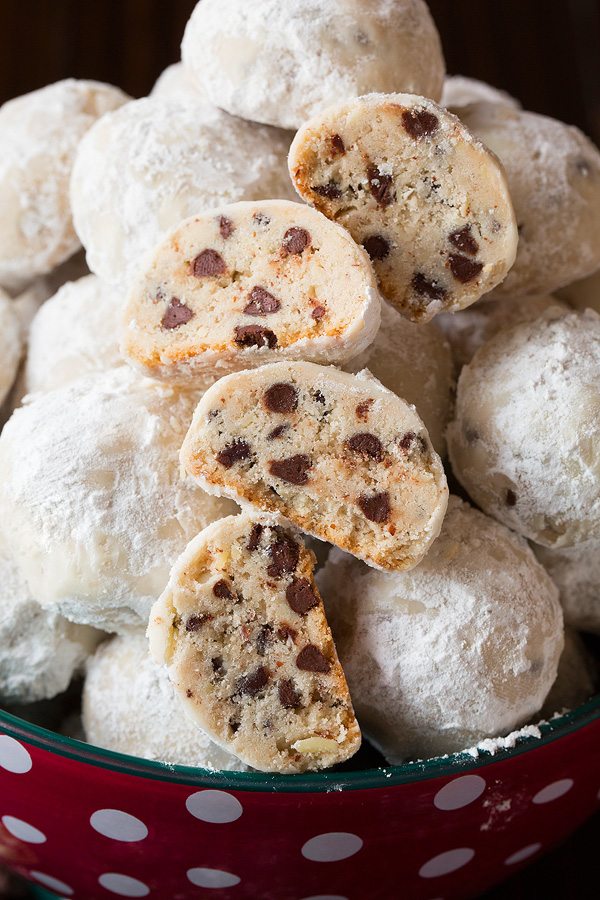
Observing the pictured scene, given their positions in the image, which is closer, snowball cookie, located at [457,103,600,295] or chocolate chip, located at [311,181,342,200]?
chocolate chip, located at [311,181,342,200]

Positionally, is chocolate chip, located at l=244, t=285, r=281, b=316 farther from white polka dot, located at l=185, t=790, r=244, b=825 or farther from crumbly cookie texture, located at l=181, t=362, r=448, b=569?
white polka dot, located at l=185, t=790, r=244, b=825

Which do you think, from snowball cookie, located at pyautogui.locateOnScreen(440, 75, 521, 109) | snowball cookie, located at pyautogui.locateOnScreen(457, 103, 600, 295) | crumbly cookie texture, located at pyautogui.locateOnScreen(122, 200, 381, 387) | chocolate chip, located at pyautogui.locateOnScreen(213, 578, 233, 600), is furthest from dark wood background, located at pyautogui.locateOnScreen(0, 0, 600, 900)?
chocolate chip, located at pyautogui.locateOnScreen(213, 578, 233, 600)

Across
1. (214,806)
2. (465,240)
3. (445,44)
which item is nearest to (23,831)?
(214,806)

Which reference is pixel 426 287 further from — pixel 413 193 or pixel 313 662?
pixel 313 662

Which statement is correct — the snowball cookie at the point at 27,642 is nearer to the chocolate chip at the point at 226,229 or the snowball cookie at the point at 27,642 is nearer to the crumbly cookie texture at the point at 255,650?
the crumbly cookie texture at the point at 255,650

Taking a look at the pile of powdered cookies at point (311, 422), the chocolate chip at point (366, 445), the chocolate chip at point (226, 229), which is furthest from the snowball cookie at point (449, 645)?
the chocolate chip at point (226, 229)

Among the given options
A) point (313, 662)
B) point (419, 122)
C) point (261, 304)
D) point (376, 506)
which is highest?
point (419, 122)

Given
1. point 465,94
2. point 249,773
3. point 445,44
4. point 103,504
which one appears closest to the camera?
point 249,773

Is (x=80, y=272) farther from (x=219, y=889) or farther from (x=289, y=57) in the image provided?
(x=219, y=889)
